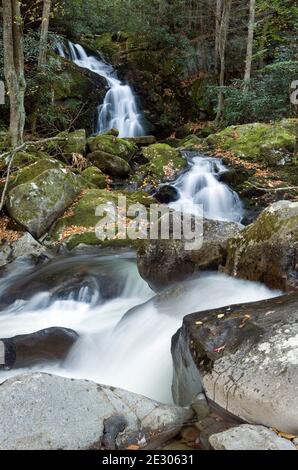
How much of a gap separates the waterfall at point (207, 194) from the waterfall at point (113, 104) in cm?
526

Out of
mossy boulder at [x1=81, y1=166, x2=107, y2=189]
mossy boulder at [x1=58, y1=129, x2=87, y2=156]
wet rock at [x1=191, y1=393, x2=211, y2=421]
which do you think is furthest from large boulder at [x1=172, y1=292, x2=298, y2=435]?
mossy boulder at [x1=58, y1=129, x2=87, y2=156]

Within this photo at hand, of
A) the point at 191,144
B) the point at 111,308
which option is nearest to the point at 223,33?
the point at 191,144

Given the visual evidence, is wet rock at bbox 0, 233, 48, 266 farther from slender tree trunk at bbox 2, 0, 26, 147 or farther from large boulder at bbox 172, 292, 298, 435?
large boulder at bbox 172, 292, 298, 435

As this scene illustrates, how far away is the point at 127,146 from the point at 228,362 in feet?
33.8

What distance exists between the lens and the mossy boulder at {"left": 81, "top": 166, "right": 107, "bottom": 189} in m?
10.7

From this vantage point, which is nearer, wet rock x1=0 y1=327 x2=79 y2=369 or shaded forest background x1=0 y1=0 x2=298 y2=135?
wet rock x1=0 y1=327 x2=79 y2=369

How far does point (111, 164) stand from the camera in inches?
456

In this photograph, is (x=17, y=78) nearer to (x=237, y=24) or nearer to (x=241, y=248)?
(x=241, y=248)

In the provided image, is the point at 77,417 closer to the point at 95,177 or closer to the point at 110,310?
the point at 110,310

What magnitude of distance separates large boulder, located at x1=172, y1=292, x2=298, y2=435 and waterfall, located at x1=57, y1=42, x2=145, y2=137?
13.0 metres

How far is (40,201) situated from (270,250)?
5.54 meters

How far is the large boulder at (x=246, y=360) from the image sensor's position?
2.85m

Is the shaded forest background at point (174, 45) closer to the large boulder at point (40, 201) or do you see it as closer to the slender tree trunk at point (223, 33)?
→ the slender tree trunk at point (223, 33)

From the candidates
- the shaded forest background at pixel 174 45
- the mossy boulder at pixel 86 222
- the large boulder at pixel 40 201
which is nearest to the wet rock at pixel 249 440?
the mossy boulder at pixel 86 222
